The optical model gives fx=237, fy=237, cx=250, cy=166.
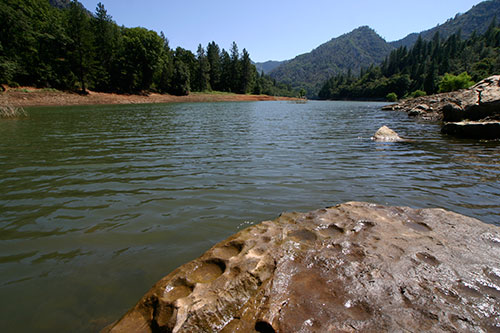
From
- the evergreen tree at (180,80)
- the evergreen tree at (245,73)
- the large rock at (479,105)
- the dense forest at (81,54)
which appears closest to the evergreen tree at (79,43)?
the dense forest at (81,54)

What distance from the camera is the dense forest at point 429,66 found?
332ft

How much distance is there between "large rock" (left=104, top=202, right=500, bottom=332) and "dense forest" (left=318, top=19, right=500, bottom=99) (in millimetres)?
117629

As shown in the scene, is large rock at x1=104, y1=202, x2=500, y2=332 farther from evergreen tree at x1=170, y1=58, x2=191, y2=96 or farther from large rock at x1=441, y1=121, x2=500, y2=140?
evergreen tree at x1=170, y1=58, x2=191, y2=96

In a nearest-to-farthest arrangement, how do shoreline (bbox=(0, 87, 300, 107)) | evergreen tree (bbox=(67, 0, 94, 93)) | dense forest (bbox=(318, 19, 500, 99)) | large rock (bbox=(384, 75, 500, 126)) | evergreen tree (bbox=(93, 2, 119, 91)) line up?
large rock (bbox=(384, 75, 500, 126)) < shoreline (bbox=(0, 87, 300, 107)) < evergreen tree (bbox=(67, 0, 94, 93)) < evergreen tree (bbox=(93, 2, 119, 91)) < dense forest (bbox=(318, 19, 500, 99))

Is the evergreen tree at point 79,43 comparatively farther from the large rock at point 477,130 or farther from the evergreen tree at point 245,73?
the evergreen tree at point 245,73

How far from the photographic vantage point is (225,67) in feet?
348

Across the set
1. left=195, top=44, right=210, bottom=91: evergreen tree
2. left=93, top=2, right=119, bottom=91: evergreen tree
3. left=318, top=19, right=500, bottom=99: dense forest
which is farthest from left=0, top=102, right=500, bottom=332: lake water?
left=318, top=19, right=500, bottom=99: dense forest

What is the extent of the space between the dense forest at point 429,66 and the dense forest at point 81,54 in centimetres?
9794

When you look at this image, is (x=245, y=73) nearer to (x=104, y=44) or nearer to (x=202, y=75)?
(x=202, y=75)

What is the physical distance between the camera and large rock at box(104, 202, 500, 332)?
1793 millimetres

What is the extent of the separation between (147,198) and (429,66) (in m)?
153

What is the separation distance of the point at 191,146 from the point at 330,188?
6.52 m

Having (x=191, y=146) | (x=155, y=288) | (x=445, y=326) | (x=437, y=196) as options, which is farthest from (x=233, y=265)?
(x=191, y=146)

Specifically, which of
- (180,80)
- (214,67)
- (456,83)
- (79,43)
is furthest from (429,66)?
(79,43)
